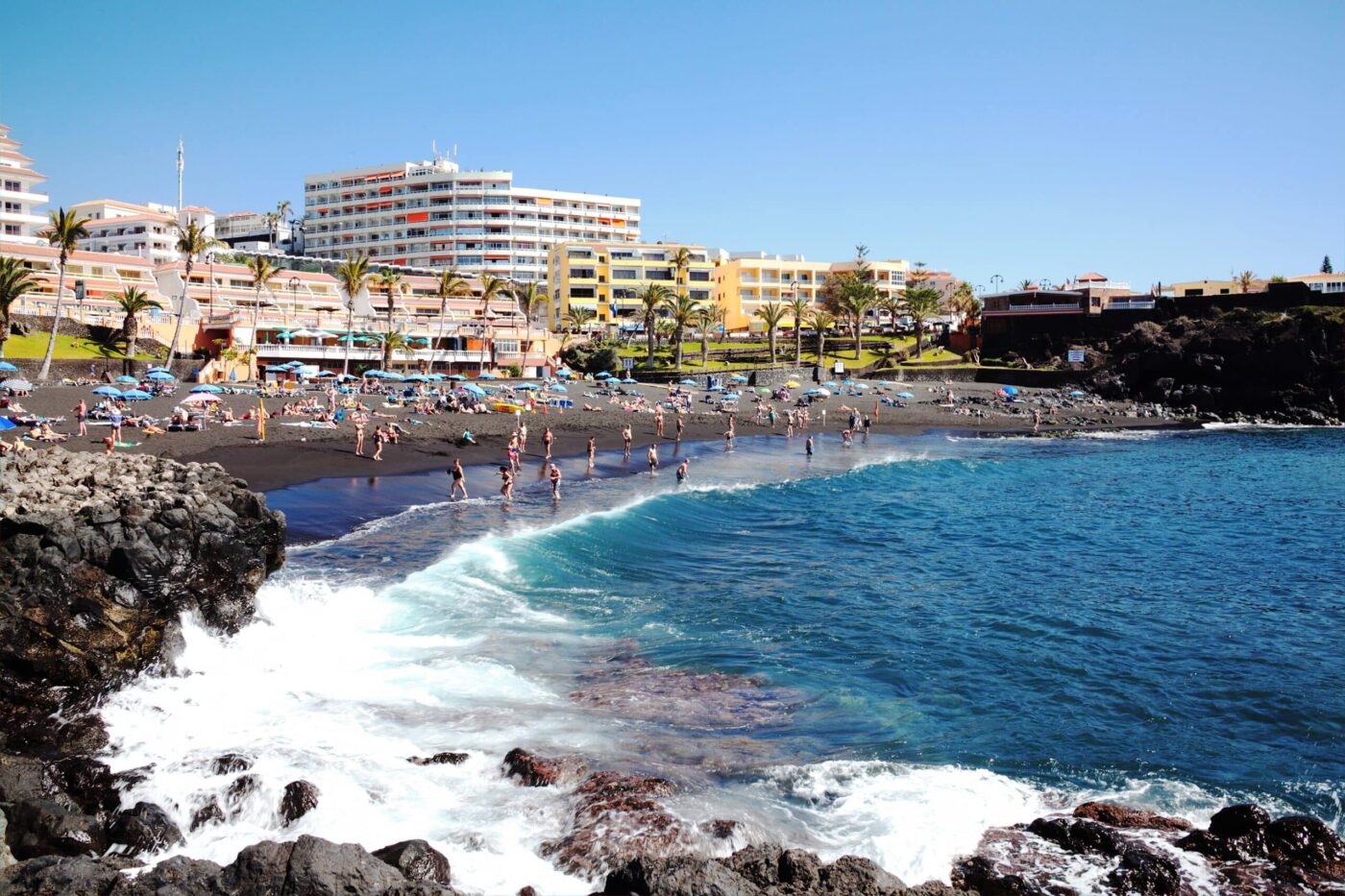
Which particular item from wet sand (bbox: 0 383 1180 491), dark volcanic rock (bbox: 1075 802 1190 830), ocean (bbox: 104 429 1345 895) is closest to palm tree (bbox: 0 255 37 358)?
wet sand (bbox: 0 383 1180 491)

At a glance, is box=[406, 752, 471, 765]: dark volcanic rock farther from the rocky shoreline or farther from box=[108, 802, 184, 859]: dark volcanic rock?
box=[108, 802, 184, 859]: dark volcanic rock

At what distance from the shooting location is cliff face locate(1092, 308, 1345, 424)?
7312 cm

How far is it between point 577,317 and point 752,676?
71.6 m

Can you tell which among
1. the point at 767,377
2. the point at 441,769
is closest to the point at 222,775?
the point at 441,769

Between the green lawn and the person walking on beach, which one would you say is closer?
the person walking on beach

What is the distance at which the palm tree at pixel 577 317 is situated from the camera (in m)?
86.5

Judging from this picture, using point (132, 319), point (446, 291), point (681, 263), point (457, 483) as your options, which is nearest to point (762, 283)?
point (681, 263)

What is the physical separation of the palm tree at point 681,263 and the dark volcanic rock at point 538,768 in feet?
282

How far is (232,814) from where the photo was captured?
11.2 m

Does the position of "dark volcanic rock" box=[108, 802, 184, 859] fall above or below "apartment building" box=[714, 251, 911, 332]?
below

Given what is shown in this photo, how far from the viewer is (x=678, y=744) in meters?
13.6

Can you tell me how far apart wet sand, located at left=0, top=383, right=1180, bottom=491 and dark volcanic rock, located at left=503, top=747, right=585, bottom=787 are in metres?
19.9

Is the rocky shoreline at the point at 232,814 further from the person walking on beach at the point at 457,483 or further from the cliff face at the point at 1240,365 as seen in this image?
the cliff face at the point at 1240,365

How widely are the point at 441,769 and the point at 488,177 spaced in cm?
11385
